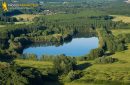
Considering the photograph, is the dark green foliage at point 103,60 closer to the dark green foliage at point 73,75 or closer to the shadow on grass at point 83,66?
the shadow on grass at point 83,66

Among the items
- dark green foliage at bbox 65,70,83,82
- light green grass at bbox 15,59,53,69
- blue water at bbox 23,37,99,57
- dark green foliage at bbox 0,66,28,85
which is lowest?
blue water at bbox 23,37,99,57

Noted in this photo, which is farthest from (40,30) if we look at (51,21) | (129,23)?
(129,23)

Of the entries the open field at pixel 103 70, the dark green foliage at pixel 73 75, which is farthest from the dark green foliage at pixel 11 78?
the dark green foliage at pixel 73 75

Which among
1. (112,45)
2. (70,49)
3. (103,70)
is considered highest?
(112,45)

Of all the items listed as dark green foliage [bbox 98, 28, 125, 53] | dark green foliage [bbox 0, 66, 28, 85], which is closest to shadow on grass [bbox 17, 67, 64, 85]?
dark green foliage [bbox 0, 66, 28, 85]

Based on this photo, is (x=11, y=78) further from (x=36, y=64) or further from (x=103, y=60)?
(x=103, y=60)

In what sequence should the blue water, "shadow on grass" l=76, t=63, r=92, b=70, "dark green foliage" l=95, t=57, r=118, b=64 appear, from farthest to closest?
the blue water, "dark green foliage" l=95, t=57, r=118, b=64, "shadow on grass" l=76, t=63, r=92, b=70

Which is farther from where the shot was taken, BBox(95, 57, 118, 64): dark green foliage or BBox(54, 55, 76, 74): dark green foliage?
BBox(95, 57, 118, 64): dark green foliage

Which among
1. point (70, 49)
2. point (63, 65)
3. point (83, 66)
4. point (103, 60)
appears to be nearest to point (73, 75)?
point (63, 65)

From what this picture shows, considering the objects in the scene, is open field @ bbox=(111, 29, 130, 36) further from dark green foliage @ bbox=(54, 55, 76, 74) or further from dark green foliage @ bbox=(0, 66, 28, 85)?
dark green foliage @ bbox=(0, 66, 28, 85)
